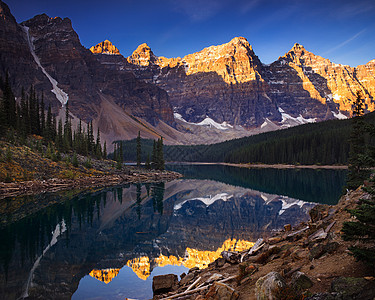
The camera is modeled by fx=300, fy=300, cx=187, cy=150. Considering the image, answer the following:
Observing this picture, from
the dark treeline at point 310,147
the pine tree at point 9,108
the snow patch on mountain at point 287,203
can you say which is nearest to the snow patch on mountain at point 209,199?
the snow patch on mountain at point 287,203

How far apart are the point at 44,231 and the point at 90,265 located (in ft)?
36.4

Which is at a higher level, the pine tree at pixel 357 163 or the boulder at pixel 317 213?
the pine tree at pixel 357 163

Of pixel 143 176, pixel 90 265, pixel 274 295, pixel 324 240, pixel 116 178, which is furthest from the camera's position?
pixel 143 176

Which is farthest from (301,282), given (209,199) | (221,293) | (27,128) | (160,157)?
(160,157)

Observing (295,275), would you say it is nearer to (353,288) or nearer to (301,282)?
(301,282)

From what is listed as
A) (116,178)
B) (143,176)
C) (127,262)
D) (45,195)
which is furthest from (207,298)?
(143,176)

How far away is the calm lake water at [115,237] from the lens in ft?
53.7

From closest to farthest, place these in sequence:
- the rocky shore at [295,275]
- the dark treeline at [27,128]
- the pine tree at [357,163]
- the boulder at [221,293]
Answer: the rocky shore at [295,275] → the boulder at [221,293] → the pine tree at [357,163] → the dark treeline at [27,128]

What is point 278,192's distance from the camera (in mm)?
58031

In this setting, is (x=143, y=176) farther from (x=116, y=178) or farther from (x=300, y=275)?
(x=300, y=275)

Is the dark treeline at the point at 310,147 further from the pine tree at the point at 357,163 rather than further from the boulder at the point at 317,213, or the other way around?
the boulder at the point at 317,213

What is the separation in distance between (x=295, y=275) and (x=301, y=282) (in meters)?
0.35

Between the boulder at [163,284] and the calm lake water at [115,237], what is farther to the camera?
the calm lake water at [115,237]

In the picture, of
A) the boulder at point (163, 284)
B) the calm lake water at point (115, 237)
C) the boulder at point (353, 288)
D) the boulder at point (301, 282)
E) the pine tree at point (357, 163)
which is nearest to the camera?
the boulder at point (353, 288)
